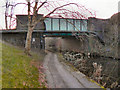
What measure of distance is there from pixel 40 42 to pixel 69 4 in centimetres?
1321

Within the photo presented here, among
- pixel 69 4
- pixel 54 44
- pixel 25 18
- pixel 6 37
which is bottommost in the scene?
pixel 54 44

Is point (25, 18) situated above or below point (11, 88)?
above

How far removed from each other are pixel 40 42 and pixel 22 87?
15908mm

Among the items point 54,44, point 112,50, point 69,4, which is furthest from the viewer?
point 54,44

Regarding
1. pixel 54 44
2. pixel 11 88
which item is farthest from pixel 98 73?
pixel 54 44

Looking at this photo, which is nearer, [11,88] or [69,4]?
[11,88]

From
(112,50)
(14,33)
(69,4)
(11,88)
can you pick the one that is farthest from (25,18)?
(11,88)

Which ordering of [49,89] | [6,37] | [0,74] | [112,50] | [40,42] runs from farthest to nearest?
[40,42] → [112,50] → [6,37] → [49,89] → [0,74]

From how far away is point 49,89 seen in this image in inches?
176

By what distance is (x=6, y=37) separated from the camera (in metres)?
16.5

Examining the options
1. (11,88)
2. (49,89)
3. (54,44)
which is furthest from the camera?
(54,44)

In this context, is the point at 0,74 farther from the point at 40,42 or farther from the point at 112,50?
the point at 112,50

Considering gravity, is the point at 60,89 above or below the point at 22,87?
below

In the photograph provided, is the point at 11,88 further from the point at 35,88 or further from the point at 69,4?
the point at 69,4
